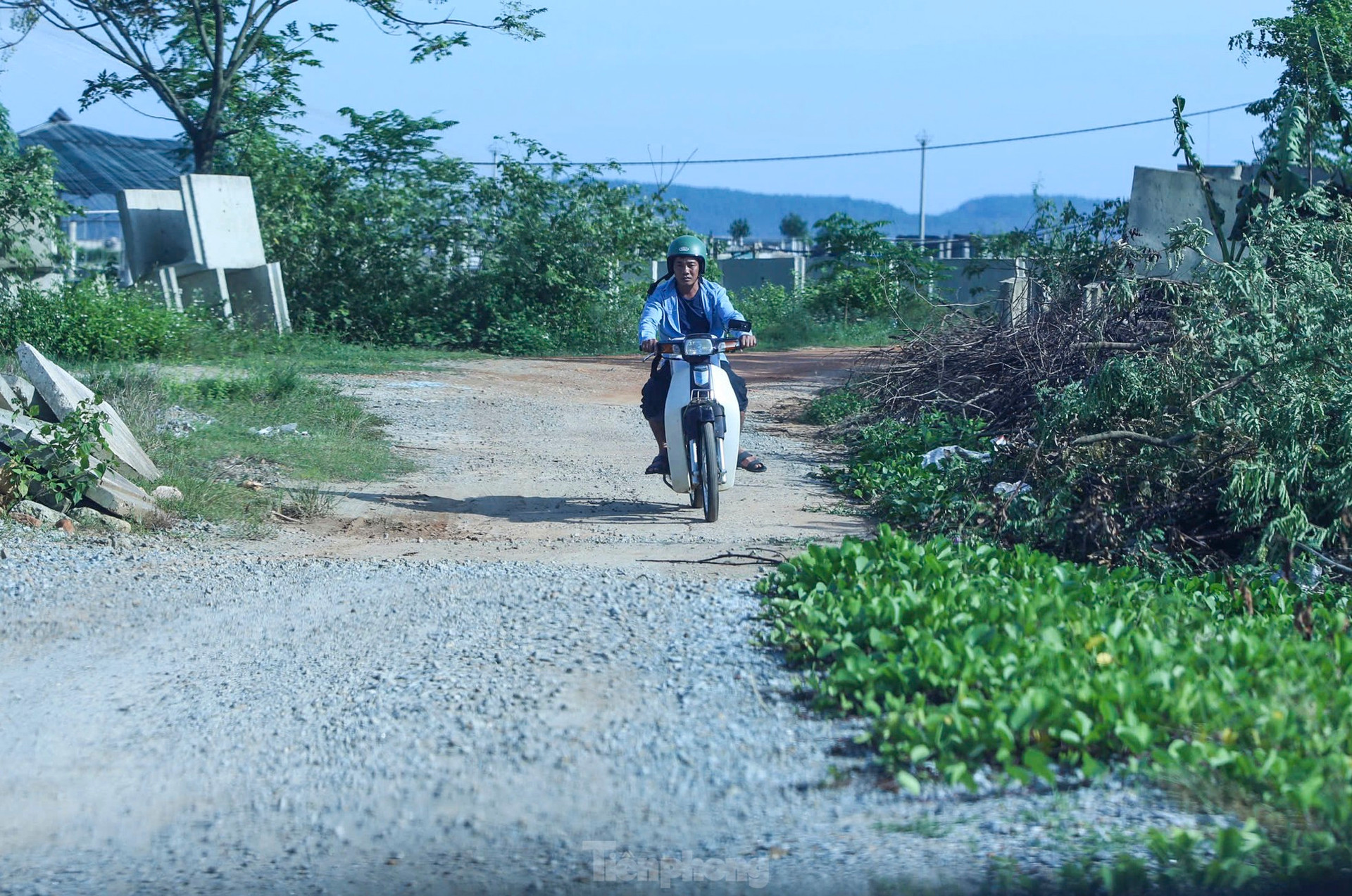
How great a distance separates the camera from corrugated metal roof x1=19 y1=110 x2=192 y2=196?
129 feet

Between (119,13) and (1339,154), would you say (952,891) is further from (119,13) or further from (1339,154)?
(119,13)

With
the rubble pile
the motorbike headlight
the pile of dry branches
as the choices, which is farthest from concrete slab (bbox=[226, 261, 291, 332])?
the motorbike headlight

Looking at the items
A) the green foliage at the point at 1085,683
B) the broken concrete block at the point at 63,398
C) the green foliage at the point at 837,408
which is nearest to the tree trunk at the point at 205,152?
the green foliage at the point at 837,408

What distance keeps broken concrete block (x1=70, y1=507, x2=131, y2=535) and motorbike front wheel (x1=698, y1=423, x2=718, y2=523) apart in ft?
10.0

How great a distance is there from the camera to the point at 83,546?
6.19 m

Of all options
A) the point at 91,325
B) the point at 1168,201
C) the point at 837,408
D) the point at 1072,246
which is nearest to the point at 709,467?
the point at 837,408

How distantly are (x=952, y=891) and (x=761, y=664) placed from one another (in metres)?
1.40

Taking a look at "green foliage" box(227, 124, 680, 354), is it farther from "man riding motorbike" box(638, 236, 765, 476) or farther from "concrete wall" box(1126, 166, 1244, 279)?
"man riding motorbike" box(638, 236, 765, 476)

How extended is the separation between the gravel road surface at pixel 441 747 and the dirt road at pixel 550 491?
681 mm

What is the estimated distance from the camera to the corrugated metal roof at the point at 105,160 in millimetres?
39469

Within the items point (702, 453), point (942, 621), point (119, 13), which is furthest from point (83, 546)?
point (119, 13)

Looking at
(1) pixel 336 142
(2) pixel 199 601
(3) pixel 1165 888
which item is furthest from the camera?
(1) pixel 336 142

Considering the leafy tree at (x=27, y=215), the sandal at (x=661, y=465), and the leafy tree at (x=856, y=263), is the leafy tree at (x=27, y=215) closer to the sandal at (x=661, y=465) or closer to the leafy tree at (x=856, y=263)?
the sandal at (x=661, y=465)

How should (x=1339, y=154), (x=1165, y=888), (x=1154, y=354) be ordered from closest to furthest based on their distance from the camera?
1. (x=1165, y=888)
2. (x=1154, y=354)
3. (x=1339, y=154)
